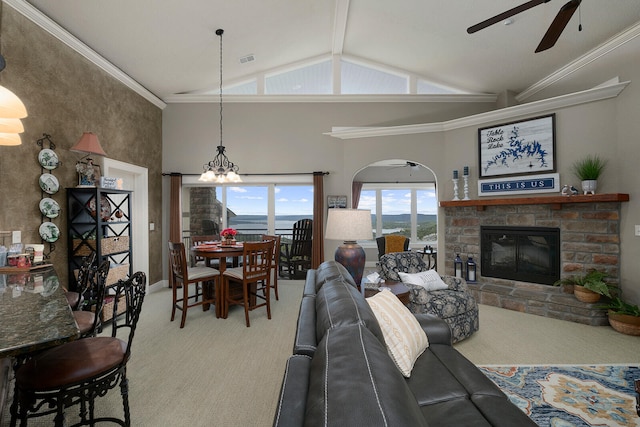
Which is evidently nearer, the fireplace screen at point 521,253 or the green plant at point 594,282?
the green plant at point 594,282

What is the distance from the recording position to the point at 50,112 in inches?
121

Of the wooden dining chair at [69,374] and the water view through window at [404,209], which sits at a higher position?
the water view through window at [404,209]

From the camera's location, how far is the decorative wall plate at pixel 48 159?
294cm

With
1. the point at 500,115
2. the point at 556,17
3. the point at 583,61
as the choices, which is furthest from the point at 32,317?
the point at 583,61

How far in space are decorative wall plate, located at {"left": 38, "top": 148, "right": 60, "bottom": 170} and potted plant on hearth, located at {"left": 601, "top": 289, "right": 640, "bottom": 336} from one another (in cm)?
607

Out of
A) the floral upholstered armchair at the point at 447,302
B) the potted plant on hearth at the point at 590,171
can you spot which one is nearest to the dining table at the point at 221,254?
the floral upholstered armchair at the point at 447,302

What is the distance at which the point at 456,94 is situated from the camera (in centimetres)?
Answer: 523

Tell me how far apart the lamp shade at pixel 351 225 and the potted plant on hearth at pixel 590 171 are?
109 inches

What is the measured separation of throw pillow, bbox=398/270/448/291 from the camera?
10.5 ft

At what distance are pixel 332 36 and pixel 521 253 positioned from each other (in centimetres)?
421

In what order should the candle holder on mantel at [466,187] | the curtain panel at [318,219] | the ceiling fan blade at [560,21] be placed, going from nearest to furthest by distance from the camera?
the ceiling fan blade at [560,21] → the candle holder on mantel at [466,187] → the curtain panel at [318,219]

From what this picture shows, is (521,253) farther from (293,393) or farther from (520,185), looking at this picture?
(293,393)

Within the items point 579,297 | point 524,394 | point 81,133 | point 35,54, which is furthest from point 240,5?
point 579,297

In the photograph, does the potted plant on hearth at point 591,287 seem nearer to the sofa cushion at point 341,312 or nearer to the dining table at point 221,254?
the sofa cushion at point 341,312
